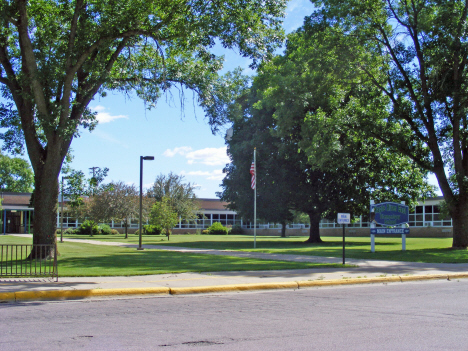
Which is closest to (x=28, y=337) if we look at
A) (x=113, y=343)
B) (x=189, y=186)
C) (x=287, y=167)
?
(x=113, y=343)

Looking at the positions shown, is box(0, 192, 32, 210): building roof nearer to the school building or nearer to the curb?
the school building

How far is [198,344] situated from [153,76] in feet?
50.9

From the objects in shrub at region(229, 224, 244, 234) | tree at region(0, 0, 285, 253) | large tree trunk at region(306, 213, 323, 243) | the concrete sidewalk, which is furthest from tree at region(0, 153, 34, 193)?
the concrete sidewalk

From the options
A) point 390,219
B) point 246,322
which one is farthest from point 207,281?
point 390,219

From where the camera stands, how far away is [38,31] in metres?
17.7

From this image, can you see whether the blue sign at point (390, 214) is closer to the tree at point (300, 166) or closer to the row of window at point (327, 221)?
the tree at point (300, 166)

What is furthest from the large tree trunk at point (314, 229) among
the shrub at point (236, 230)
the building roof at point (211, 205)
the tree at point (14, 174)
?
the tree at point (14, 174)

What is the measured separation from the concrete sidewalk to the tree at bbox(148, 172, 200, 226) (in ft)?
143

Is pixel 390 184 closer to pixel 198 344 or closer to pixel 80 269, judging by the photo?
pixel 80 269

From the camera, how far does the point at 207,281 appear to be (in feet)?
37.9

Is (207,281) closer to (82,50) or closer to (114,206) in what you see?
(82,50)

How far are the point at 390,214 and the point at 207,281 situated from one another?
14.2 metres

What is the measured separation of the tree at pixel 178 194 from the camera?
190 ft

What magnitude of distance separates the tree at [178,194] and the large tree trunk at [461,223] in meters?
37.1
